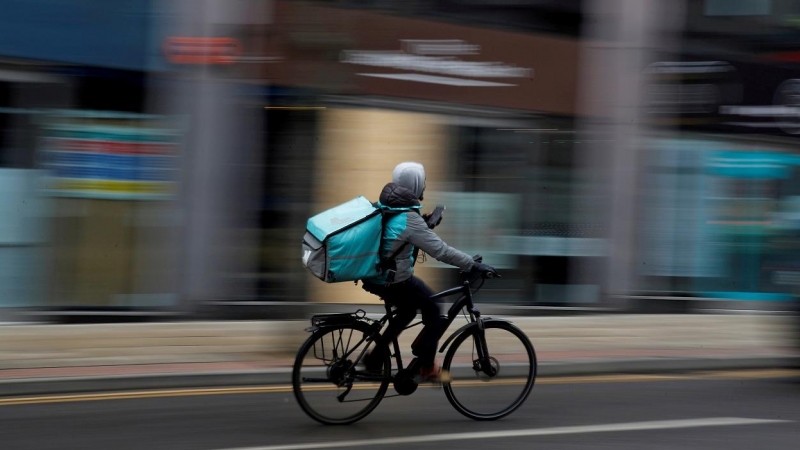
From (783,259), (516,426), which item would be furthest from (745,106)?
(516,426)

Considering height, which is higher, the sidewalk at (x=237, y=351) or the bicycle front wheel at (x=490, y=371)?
the bicycle front wheel at (x=490, y=371)

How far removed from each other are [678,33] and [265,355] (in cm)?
867

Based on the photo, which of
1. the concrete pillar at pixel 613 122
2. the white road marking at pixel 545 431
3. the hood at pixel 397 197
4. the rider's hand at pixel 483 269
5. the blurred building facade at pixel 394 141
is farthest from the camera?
the concrete pillar at pixel 613 122

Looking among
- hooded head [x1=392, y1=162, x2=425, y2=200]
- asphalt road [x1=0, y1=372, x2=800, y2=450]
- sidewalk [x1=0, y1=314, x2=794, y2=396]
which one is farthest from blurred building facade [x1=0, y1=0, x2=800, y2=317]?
asphalt road [x1=0, y1=372, x2=800, y2=450]

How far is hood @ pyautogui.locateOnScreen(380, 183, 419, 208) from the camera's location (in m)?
6.70

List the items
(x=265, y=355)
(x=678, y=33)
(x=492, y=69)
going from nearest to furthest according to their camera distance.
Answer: (x=265, y=355) < (x=492, y=69) < (x=678, y=33)

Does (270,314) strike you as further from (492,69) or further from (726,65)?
(726,65)

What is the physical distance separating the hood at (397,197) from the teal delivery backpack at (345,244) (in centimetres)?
9

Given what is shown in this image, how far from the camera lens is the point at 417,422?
7199 mm

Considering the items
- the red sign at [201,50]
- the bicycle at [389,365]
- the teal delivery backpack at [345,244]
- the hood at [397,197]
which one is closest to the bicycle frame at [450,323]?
the bicycle at [389,365]

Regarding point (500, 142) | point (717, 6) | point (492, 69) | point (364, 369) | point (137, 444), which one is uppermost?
point (717, 6)

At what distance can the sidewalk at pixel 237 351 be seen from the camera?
869 cm

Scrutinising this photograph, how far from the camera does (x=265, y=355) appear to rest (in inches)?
398

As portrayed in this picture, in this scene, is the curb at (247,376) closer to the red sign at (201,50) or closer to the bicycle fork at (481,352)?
the bicycle fork at (481,352)
